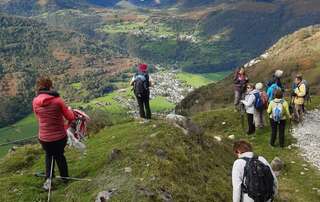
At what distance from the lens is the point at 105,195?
42.2 feet

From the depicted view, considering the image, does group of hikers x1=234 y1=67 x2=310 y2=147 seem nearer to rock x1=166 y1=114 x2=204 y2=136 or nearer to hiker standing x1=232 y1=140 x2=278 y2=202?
rock x1=166 y1=114 x2=204 y2=136

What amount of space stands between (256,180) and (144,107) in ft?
45.1

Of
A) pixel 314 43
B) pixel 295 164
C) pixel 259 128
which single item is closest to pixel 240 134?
pixel 259 128

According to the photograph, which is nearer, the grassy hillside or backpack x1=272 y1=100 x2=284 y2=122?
the grassy hillside

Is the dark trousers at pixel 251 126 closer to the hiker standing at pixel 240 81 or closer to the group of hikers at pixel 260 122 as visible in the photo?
the group of hikers at pixel 260 122

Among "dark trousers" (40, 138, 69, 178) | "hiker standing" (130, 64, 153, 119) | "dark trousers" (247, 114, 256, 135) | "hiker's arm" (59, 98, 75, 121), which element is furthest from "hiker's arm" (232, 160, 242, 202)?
"dark trousers" (247, 114, 256, 135)

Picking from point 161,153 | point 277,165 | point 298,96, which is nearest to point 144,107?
point 277,165

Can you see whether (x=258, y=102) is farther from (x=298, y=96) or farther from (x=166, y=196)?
(x=166, y=196)

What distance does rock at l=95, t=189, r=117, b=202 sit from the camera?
41.8 feet

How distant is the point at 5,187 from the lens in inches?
575

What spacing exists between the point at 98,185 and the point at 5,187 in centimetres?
314

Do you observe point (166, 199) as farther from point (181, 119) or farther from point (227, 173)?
point (181, 119)

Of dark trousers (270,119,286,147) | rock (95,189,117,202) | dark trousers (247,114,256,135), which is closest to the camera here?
rock (95,189,117,202)

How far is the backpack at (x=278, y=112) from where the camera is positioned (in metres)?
24.8
